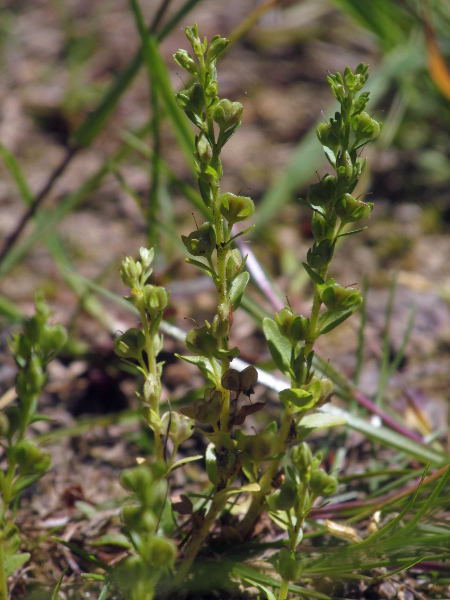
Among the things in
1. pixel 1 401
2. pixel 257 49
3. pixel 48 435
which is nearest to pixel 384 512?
pixel 48 435

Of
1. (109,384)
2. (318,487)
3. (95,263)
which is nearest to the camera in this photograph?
(318,487)

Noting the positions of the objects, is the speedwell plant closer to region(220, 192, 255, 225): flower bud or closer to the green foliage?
region(220, 192, 255, 225): flower bud

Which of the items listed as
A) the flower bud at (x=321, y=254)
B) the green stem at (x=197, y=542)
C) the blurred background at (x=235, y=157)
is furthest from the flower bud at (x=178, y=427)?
the blurred background at (x=235, y=157)

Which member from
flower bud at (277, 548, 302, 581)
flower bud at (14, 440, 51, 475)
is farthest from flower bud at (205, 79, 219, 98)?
flower bud at (277, 548, 302, 581)

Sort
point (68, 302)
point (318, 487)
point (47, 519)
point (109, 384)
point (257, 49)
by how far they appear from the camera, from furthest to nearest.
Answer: point (257, 49) < point (68, 302) < point (109, 384) < point (47, 519) < point (318, 487)

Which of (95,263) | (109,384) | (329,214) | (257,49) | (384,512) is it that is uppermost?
(257,49)

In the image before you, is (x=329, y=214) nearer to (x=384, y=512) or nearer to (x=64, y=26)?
(x=384, y=512)
